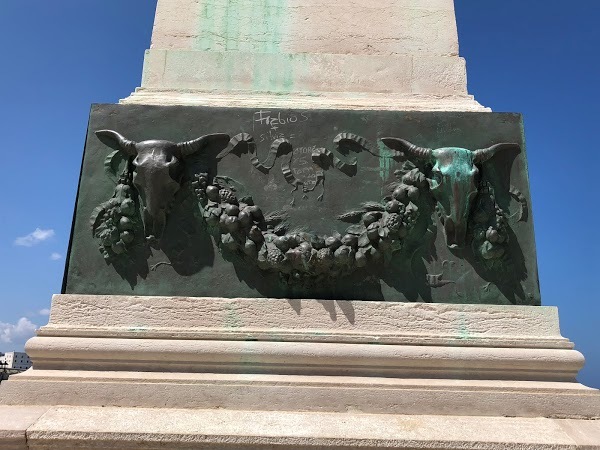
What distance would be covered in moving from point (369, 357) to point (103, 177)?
272 centimetres

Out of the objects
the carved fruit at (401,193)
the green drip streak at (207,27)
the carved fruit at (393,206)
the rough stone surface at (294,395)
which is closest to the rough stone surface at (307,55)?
the green drip streak at (207,27)

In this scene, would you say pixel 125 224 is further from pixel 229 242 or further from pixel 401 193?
pixel 401 193

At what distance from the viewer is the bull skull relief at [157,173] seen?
4379 millimetres

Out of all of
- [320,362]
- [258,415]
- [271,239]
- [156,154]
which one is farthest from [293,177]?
[258,415]

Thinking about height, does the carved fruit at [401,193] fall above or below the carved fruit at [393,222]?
above

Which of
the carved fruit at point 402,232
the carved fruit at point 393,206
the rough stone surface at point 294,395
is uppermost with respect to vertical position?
the carved fruit at point 393,206

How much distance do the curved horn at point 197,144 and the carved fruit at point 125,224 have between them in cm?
72

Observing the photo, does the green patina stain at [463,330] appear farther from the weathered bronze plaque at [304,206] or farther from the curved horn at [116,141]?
the curved horn at [116,141]

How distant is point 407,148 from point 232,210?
5.27 feet

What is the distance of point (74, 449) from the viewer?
11.7 ft

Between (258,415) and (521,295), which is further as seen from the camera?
(521,295)

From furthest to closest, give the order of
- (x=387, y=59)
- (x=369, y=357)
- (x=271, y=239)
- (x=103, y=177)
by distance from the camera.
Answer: (x=387, y=59) < (x=103, y=177) < (x=271, y=239) < (x=369, y=357)

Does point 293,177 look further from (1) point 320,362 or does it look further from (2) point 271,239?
(1) point 320,362

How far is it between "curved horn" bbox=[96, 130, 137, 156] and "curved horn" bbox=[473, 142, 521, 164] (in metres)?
2.94
